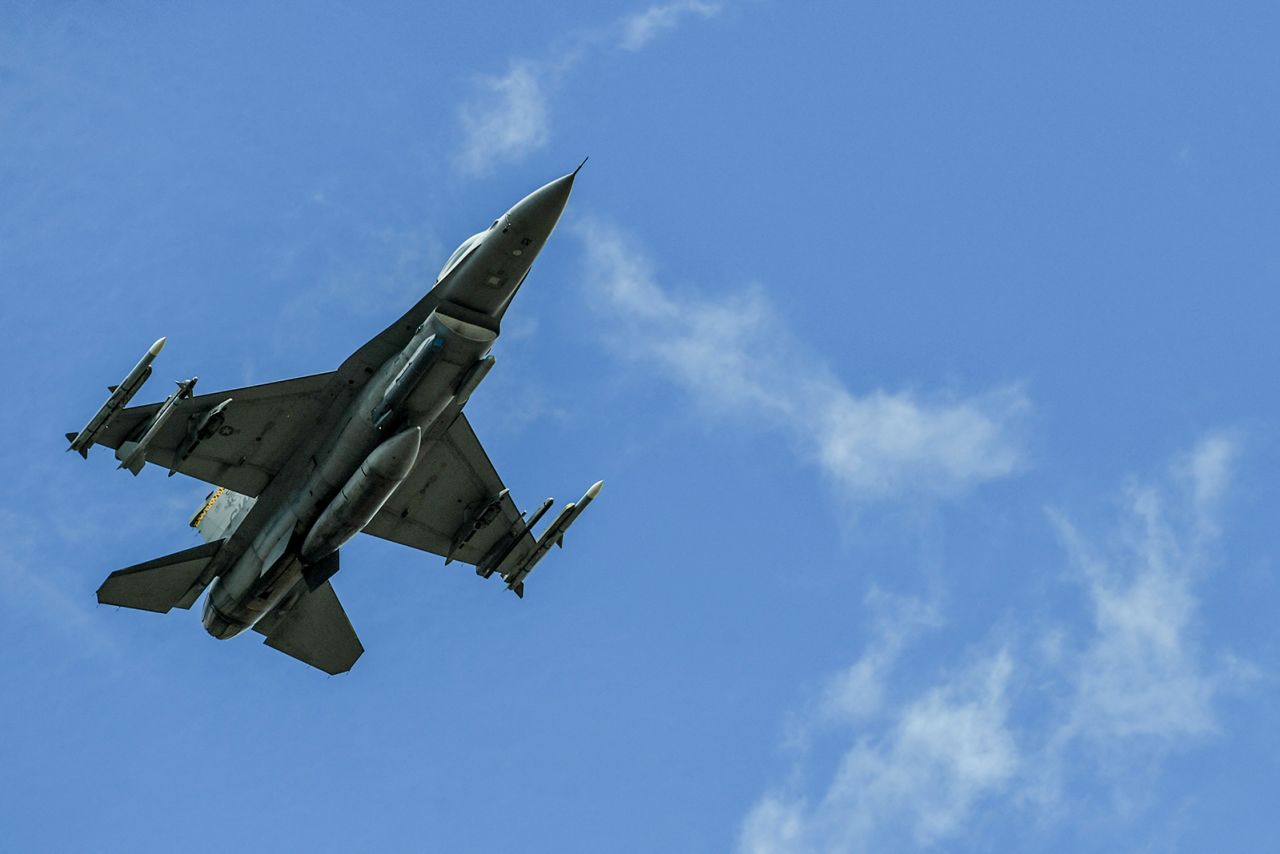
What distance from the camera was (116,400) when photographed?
3712 centimetres

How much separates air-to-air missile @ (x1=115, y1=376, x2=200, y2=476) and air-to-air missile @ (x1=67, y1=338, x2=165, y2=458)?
34.2 inches

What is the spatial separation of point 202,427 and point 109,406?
2.91m

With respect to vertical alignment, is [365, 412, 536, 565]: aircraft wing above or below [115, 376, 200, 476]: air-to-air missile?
above

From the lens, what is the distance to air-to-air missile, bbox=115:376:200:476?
38.1m

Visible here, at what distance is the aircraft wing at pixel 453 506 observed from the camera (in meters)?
44.2

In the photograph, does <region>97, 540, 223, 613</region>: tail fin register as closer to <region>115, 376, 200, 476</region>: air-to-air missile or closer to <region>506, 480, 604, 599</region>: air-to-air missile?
<region>115, 376, 200, 476</region>: air-to-air missile

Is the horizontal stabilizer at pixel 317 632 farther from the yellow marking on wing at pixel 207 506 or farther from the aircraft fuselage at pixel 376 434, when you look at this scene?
the yellow marking on wing at pixel 207 506

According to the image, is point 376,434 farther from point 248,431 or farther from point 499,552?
point 499,552

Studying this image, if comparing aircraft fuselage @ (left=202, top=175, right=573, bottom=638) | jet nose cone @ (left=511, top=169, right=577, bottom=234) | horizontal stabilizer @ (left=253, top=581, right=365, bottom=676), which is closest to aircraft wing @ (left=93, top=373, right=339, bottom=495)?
aircraft fuselage @ (left=202, top=175, right=573, bottom=638)

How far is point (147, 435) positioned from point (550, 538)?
39.7 feet

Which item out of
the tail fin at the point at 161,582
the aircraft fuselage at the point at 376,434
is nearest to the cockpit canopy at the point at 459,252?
the aircraft fuselage at the point at 376,434

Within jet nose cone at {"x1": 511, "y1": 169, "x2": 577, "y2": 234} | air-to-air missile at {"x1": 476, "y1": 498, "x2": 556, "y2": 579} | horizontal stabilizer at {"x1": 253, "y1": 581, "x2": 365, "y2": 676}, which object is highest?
jet nose cone at {"x1": 511, "y1": 169, "x2": 577, "y2": 234}

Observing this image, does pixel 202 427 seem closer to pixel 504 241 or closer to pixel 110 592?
pixel 110 592

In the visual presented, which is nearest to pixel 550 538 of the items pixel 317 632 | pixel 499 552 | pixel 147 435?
pixel 499 552
